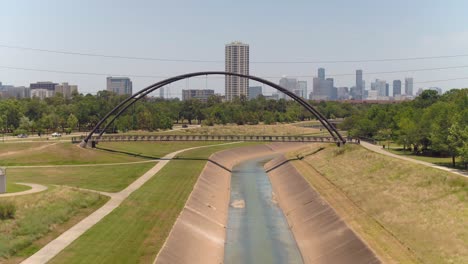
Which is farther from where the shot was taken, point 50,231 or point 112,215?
point 112,215

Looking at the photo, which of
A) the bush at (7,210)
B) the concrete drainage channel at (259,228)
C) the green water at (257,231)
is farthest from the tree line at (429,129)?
the bush at (7,210)

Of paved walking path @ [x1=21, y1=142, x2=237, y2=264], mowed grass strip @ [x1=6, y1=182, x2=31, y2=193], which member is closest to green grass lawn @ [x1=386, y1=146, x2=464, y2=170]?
paved walking path @ [x1=21, y1=142, x2=237, y2=264]

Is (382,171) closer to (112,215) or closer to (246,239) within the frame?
(246,239)

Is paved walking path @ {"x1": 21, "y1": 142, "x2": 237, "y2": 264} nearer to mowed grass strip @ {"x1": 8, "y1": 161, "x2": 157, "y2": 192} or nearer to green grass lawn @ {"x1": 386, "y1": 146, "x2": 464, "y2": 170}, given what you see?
mowed grass strip @ {"x1": 8, "y1": 161, "x2": 157, "y2": 192}

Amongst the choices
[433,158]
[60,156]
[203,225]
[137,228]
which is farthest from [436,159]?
[60,156]

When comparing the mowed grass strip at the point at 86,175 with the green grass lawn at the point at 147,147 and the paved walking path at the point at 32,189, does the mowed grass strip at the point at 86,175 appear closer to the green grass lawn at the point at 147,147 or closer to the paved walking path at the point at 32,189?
the paved walking path at the point at 32,189

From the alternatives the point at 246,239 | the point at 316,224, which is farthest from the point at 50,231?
the point at 316,224

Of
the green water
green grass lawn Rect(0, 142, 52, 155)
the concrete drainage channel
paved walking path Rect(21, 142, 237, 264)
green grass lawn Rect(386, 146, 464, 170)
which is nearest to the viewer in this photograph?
paved walking path Rect(21, 142, 237, 264)
